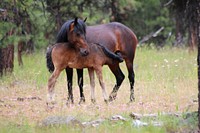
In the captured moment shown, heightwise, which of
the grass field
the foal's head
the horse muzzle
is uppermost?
the foal's head

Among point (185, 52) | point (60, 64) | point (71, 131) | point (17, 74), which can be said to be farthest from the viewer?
point (185, 52)

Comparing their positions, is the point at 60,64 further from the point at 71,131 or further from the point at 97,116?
the point at 71,131

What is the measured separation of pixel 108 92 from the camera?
15.1m

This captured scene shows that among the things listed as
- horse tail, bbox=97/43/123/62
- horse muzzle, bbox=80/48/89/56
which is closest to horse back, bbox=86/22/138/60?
horse tail, bbox=97/43/123/62

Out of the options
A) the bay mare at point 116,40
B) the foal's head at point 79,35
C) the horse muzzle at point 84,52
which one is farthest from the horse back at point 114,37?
the horse muzzle at point 84,52

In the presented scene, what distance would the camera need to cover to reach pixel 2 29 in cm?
1441

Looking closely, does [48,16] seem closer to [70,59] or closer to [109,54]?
[109,54]

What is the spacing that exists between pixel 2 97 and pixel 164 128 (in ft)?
20.2

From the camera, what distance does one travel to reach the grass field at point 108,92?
9453mm

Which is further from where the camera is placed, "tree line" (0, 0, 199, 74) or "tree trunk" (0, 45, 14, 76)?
"tree trunk" (0, 45, 14, 76)

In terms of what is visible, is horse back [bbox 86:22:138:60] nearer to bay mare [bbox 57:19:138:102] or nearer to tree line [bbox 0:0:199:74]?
bay mare [bbox 57:19:138:102]

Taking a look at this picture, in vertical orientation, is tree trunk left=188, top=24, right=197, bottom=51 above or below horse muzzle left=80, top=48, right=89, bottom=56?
below

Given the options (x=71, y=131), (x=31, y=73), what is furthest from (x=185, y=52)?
(x=71, y=131)

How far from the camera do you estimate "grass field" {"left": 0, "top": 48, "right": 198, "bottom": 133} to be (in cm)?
945
